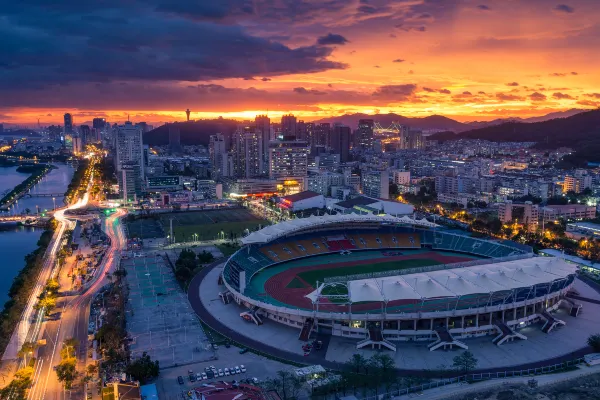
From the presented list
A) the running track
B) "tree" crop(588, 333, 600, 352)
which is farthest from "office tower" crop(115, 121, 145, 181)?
"tree" crop(588, 333, 600, 352)

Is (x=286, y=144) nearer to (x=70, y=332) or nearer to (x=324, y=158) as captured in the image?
(x=324, y=158)

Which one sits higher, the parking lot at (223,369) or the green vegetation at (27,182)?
the green vegetation at (27,182)

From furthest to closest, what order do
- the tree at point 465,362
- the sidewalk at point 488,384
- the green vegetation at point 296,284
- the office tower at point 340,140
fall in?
the office tower at point 340,140
the green vegetation at point 296,284
the tree at point 465,362
the sidewalk at point 488,384

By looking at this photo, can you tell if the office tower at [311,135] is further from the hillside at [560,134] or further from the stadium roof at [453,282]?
the stadium roof at [453,282]

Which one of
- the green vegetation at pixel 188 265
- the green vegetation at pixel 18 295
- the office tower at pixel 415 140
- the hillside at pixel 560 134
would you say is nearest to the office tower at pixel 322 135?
the office tower at pixel 415 140

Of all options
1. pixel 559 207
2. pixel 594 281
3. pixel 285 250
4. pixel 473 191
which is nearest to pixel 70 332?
pixel 285 250

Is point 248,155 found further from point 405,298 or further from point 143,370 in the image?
point 143,370

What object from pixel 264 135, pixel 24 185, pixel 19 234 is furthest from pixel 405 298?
pixel 264 135

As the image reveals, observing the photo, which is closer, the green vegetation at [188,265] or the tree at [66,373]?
the tree at [66,373]
